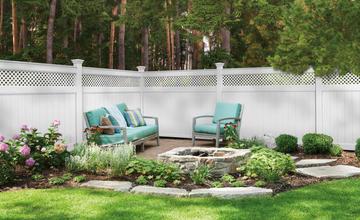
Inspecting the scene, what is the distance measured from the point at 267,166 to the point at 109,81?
4.78 metres

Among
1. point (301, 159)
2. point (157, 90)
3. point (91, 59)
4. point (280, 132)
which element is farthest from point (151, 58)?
point (301, 159)

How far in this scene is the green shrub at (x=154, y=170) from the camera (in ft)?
16.7

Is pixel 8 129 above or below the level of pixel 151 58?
below

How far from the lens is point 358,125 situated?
7984mm

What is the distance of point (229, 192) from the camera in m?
4.43

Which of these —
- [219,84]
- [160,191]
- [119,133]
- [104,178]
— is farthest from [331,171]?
[219,84]

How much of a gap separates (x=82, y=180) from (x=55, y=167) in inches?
32.6

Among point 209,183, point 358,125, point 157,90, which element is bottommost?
point 209,183

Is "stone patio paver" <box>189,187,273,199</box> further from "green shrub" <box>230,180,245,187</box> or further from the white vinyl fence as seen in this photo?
the white vinyl fence

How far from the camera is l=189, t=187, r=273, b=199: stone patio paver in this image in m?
4.41

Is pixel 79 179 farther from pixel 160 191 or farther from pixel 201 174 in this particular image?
pixel 201 174

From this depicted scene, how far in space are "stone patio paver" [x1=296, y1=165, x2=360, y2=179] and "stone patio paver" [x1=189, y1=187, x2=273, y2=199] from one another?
1.21 meters

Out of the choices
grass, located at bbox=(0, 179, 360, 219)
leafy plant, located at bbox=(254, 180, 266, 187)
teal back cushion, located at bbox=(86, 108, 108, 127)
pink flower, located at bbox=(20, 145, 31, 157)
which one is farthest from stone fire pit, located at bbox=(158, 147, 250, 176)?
teal back cushion, located at bbox=(86, 108, 108, 127)

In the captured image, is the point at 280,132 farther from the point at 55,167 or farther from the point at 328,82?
the point at 55,167
